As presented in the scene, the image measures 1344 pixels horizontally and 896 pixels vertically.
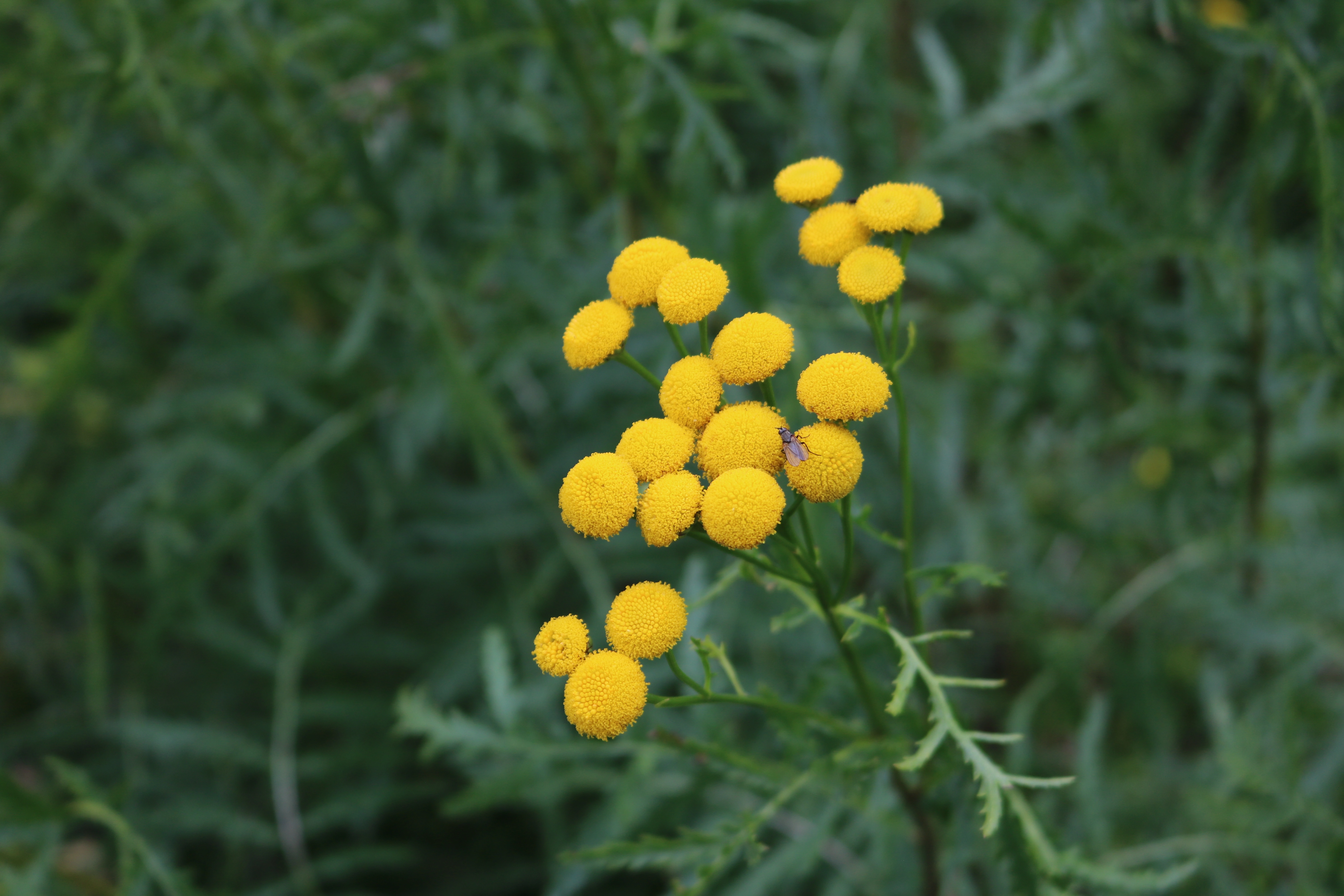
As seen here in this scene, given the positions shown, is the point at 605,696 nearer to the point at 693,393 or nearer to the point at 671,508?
the point at 671,508

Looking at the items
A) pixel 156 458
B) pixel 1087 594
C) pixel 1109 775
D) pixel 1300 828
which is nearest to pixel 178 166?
pixel 156 458

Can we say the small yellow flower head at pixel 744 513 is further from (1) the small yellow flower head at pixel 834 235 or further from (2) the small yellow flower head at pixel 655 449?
(1) the small yellow flower head at pixel 834 235

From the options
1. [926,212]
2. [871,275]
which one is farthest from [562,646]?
[926,212]

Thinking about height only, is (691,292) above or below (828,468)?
above

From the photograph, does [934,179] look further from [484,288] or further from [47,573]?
[47,573]

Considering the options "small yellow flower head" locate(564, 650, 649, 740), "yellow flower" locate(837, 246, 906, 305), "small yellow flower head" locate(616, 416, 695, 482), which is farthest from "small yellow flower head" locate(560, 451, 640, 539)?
"yellow flower" locate(837, 246, 906, 305)

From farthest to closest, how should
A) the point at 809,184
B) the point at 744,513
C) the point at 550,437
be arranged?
1. the point at 550,437
2. the point at 809,184
3. the point at 744,513
